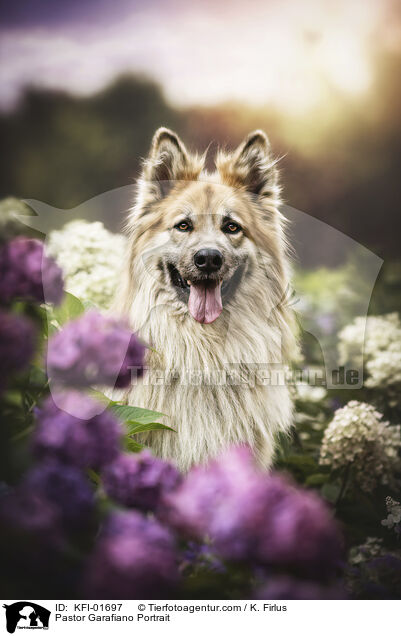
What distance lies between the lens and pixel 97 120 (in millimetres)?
1740

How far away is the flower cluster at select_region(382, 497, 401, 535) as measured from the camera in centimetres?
172

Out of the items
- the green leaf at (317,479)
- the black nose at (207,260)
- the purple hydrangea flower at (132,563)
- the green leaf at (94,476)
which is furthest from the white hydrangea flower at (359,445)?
the purple hydrangea flower at (132,563)

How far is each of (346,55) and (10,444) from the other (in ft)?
4.89

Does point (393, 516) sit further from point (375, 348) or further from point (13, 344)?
point (13, 344)

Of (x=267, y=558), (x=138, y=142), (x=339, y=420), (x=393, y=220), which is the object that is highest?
(x=138, y=142)

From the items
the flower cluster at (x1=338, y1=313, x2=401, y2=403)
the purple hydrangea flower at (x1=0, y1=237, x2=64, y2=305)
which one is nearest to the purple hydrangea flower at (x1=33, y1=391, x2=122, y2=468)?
the purple hydrangea flower at (x1=0, y1=237, x2=64, y2=305)

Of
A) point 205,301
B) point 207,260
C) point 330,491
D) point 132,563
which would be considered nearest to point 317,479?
point 330,491

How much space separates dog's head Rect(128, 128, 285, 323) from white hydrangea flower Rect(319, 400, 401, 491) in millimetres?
446

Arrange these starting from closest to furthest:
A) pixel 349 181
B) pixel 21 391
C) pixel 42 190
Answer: pixel 21 391 → pixel 42 190 → pixel 349 181

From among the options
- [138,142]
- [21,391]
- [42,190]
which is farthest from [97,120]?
[21,391]

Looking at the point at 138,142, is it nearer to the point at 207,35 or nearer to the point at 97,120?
the point at 97,120
